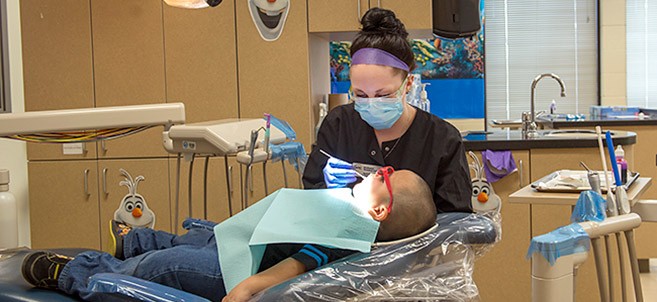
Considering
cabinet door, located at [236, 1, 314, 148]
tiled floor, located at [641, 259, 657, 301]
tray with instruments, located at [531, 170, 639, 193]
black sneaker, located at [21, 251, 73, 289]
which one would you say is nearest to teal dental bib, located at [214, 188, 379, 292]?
black sneaker, located at [21, 251, 73, 289]

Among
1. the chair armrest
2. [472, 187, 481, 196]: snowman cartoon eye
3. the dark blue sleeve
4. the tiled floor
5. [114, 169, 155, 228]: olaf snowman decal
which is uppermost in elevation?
the dark blue sleeve

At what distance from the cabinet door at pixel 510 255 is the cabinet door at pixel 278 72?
955 millimetres

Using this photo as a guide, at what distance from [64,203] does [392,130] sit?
251 centimetres

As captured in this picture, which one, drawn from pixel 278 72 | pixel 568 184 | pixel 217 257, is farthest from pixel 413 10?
pixel 217 257

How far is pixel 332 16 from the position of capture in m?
3.99

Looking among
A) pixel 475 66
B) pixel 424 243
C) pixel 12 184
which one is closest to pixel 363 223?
pixel 424 243

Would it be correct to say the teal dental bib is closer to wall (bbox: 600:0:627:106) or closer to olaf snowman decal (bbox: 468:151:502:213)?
olaf snowman decal (bbox: 468:151:502:213)

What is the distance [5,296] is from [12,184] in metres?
2.65

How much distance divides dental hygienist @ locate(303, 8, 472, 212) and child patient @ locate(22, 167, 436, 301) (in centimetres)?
32

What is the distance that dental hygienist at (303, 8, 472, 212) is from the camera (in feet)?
6.77

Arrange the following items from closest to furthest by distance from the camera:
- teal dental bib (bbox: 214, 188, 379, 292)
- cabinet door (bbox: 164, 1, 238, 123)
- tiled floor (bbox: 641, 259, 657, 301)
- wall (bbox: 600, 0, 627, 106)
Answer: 1. teal dental bib (bbox: 214, 188, 379, 292)
2. cabinet door (bbox: 164, 1, 238, 123)
3. tiled floor (bbox: 641, 259, 657, 301)
4. wall (bbox: 600, 0, 627, 106)

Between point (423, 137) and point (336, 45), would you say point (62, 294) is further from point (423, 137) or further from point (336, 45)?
point (336, 45)

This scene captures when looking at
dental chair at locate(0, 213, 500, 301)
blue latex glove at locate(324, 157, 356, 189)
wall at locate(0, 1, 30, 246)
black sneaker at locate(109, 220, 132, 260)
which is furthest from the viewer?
wall at locate(0, 1, 30, 246)

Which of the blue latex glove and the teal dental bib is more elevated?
the blue latex glove
